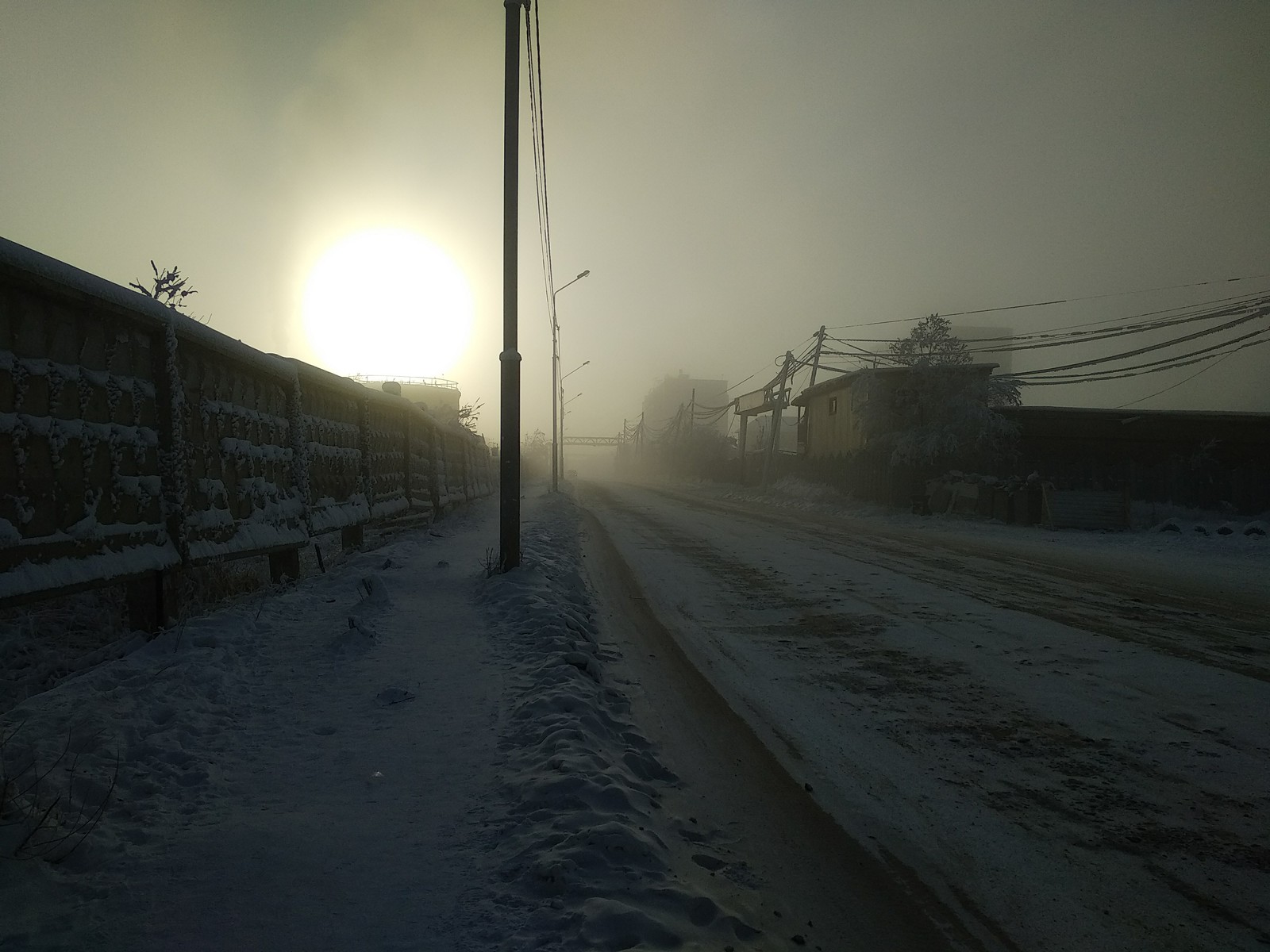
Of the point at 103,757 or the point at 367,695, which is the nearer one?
the point at 103,757

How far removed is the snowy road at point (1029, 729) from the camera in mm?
2473

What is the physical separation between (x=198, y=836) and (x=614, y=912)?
5.19 feet

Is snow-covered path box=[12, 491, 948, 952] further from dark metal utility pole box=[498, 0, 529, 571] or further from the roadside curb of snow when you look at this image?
dark metal utility pole box=[498, 0, 529, 571]

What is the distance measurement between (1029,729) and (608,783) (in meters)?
2.58

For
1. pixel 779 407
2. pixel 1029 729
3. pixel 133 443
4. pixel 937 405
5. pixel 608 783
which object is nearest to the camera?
pixel 608 783

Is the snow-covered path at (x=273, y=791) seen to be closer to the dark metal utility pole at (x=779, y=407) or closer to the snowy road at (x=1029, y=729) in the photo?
the snowy road at (x=1029, y=729)

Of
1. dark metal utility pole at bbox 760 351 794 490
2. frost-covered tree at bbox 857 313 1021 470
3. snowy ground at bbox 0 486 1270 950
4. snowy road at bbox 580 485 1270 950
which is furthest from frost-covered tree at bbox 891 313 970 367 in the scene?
snowy ground at bbox 0 486 1270 950

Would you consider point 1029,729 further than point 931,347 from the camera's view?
No

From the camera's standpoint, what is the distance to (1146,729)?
3.88 m

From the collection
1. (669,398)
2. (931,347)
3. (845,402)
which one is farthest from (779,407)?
(669,398)

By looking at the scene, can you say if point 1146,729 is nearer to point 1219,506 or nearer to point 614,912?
point 614,912

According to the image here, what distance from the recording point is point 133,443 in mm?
4238

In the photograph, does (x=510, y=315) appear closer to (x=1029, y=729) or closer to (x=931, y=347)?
(x=1029, y=729)

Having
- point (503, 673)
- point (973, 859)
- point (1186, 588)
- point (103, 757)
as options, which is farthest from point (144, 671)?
point (1186, 588)
